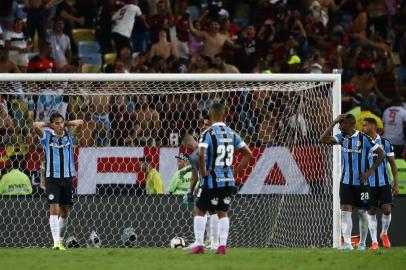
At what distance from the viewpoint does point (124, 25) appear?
78.5 feet

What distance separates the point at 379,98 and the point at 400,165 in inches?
145

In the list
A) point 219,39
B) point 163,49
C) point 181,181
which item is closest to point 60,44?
point 163,49

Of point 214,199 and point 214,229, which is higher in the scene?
point 214,199

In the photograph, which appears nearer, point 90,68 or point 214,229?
point 214,229

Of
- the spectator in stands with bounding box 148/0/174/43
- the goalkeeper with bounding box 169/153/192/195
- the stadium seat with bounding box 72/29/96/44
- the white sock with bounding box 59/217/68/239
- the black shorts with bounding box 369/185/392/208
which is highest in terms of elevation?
the spectator in stands with bounding box 148/0/174/43

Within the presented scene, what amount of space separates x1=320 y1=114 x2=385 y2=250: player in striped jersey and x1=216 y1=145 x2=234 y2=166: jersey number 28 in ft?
8.70

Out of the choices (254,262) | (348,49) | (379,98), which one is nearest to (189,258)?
(254,262)

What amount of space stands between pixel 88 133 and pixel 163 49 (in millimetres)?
5562

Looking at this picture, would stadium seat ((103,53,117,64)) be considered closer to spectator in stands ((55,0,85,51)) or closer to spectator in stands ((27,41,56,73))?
spectator in stands ((55,0,85,51))

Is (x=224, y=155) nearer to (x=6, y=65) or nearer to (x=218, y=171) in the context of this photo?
(x=218, y=171)

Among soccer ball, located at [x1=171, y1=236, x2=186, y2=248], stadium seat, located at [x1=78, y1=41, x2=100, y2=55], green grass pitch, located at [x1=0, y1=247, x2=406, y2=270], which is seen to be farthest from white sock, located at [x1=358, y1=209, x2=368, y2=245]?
stadium seat, located at [x1=78, y1=41, x2=100, y2=55]

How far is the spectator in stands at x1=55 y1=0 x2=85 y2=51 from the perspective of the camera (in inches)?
946

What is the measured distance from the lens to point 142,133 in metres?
18.3

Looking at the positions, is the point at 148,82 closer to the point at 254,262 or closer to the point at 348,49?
the point at 254,262
